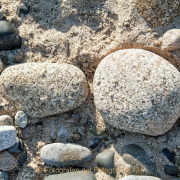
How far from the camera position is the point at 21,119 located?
282 cm

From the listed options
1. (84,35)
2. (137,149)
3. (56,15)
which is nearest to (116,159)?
(137,149)

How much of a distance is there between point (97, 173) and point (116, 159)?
329 millimetres

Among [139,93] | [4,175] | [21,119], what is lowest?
[4,175]

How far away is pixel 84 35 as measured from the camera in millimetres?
3014

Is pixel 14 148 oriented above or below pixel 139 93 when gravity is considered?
below

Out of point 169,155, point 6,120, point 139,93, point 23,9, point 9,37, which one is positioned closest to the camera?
point 139,93

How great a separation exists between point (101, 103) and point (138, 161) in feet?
3.01

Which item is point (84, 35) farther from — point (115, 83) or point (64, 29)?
point (115, 83)

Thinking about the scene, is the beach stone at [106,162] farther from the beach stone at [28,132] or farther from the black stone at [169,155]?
the beach stone at [28,132]

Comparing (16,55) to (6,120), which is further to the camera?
(16,55)

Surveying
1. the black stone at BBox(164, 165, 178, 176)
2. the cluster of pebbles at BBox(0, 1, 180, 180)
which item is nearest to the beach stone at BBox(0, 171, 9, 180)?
the cluster of pebbles at BBox(0, 1, 180, 180)

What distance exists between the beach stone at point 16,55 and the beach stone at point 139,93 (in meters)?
1.32

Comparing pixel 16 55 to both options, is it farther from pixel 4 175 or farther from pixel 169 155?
pixel 169 155

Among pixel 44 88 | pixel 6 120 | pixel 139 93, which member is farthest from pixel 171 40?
pixel 6 120
